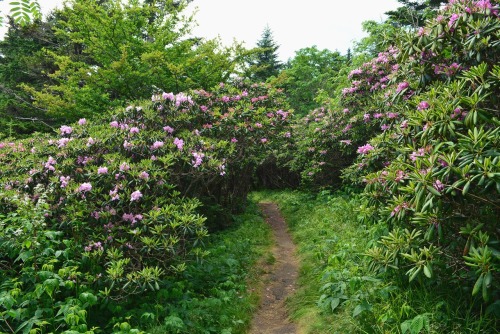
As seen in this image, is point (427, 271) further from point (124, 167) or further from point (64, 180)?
point (64, 180)

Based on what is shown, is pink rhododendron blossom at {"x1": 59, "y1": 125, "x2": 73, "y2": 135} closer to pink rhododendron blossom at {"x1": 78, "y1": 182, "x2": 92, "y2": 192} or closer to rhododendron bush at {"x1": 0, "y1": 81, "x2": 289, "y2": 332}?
rhododendron bush at {"x1": 0, "y1": 81, "x2": 289, "y2": 332}

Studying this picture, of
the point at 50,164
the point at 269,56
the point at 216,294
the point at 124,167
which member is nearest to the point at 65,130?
the point at 50,164

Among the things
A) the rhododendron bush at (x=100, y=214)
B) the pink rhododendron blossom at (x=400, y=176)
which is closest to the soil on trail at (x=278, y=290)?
the rhododendron bush at (x=100, y=214)

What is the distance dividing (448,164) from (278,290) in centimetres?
369

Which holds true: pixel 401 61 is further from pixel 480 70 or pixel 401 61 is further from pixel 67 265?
pixel 67 265

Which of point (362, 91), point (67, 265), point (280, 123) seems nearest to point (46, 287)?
point (67, 265)

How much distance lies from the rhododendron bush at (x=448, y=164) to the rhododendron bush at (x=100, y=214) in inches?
94.2

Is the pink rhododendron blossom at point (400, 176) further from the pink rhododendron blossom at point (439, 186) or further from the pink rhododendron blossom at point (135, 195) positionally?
the pink rhododendron blossom at point (135, 195)

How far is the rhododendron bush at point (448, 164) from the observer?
2.67 m

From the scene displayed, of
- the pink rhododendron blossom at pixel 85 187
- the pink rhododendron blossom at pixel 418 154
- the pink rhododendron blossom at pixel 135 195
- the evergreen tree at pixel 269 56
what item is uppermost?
the evergreen tree at pixel 269 56

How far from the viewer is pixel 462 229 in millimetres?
2734

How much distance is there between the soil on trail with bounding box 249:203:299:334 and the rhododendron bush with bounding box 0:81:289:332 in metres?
1.30

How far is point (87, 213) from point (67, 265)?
2.42 ft

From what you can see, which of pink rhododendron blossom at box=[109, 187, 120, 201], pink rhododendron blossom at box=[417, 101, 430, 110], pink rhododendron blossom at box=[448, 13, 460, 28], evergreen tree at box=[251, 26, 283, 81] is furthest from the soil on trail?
evergreen tree at box=[251, 26, 283, 81]
